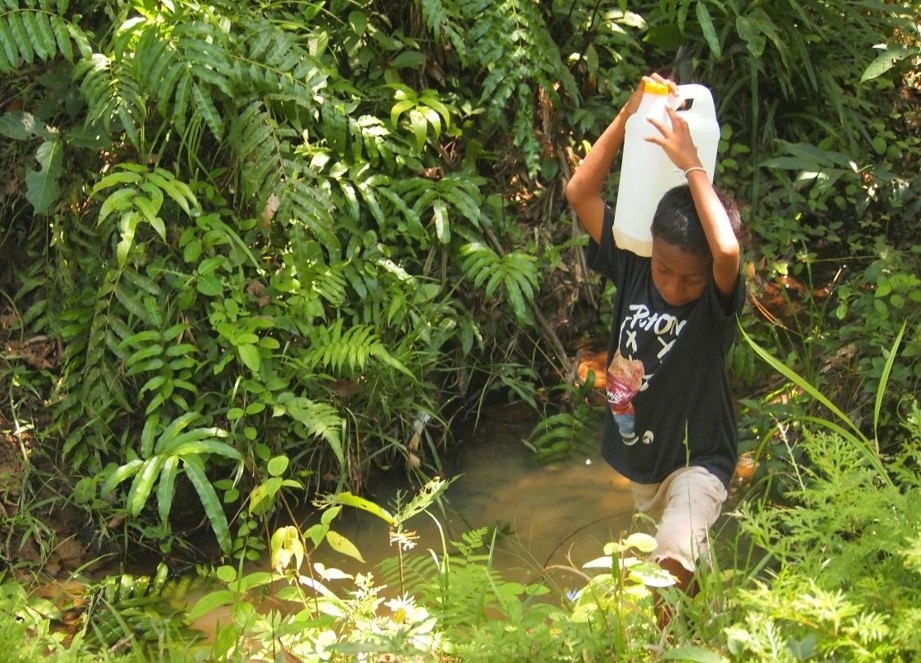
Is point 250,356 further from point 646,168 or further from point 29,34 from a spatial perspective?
point 646,168

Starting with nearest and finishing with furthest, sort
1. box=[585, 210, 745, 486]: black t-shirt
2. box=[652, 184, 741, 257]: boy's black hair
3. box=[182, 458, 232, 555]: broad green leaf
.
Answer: box=[652, 184, 741, 257]: boy's black hair
box=[585, 210, 745, 486]: black t-shirt
box=[182, 458, 232, 555]: broad green leaf

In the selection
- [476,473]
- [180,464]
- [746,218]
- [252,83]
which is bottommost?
[476,473]

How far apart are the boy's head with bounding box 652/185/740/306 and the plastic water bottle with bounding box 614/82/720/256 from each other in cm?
10

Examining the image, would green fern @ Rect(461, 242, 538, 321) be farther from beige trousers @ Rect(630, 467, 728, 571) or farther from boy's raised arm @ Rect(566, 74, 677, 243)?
beige trousers @ Rect(630, 467, 728, 571)

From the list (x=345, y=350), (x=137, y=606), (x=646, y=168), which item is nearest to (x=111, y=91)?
(x=345, y=350)

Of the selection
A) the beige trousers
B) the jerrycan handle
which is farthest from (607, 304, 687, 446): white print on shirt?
the jerrycan handle

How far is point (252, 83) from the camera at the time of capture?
3605 millimetres

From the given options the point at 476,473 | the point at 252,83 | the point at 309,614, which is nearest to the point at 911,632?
the point at 309,614

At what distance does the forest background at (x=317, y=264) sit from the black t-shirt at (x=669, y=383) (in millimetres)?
720

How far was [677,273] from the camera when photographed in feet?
8.25

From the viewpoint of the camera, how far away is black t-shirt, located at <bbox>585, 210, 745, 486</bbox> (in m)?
2.57

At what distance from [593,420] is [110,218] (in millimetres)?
1881

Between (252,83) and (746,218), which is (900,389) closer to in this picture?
(746,218)

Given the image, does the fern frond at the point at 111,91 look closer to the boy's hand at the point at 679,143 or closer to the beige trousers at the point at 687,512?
the boy's hand at the point at 679,143
